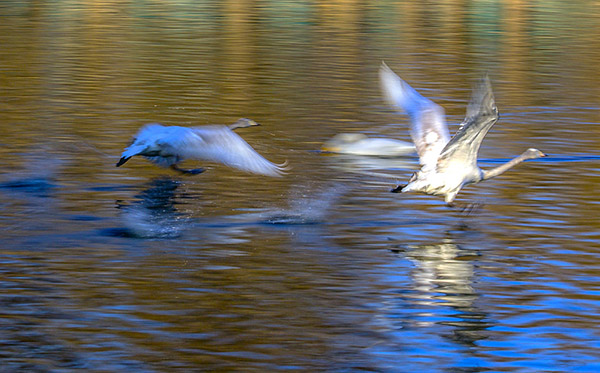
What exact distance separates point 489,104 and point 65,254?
12.1 feet

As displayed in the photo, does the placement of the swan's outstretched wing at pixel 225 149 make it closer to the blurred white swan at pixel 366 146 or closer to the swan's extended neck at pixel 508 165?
the swan's extended neck at pixel 508 165

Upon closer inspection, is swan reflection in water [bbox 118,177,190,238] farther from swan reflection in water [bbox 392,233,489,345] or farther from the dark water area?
swan reflection in water [bbox 392,233,489,345]

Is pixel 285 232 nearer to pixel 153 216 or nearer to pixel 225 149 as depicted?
pixel 225 149

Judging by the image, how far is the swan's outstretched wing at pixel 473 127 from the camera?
966 centimetres

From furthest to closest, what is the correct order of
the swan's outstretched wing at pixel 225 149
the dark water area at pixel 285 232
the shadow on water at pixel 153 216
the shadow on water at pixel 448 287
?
the swan's outstretched wing at pixel 225 149 → the shadow on water at pixel 153 216 → the shadow on water at pixel 448 287 → the dark water area at pixel 285 232

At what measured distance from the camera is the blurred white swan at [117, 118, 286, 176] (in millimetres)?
11195

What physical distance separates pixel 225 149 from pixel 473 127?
2408mm

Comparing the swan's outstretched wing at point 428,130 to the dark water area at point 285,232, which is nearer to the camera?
the dark water area at point 285,232

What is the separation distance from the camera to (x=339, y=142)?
1410 cm

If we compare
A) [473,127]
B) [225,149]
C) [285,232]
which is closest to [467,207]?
[473,127]

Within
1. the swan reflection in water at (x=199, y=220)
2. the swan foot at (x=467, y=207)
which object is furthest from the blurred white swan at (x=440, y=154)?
the swan reflection in water at (x=199, y=220)

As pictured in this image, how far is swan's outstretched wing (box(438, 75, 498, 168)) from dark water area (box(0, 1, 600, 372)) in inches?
25.5

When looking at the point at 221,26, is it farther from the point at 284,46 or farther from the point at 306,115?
the point at 306,115

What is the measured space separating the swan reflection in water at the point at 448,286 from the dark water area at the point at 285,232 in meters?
0.02
